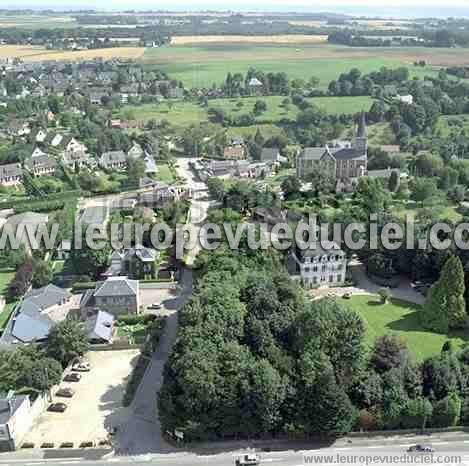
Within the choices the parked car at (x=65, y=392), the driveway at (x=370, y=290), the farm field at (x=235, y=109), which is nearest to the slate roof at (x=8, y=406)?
the parked car at (x=65, y=392)

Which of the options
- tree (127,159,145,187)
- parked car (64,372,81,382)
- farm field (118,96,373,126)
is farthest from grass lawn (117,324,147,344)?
farm field (118,96,373,126)

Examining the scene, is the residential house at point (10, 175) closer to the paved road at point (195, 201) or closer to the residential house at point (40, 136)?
the residential house at point (40, 136)

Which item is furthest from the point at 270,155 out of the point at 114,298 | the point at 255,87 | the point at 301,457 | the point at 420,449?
the point at 301,457

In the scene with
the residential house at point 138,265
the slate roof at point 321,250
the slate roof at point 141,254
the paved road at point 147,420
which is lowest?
the paved road at point 147,420

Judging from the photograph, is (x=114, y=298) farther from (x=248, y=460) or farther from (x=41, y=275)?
(x=248, y=460)

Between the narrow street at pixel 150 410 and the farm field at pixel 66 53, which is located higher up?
the farm field at pixel 66 53

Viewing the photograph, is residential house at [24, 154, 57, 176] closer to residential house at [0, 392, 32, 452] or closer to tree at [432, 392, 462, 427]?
residential house at [0, 392, 32, 452]
